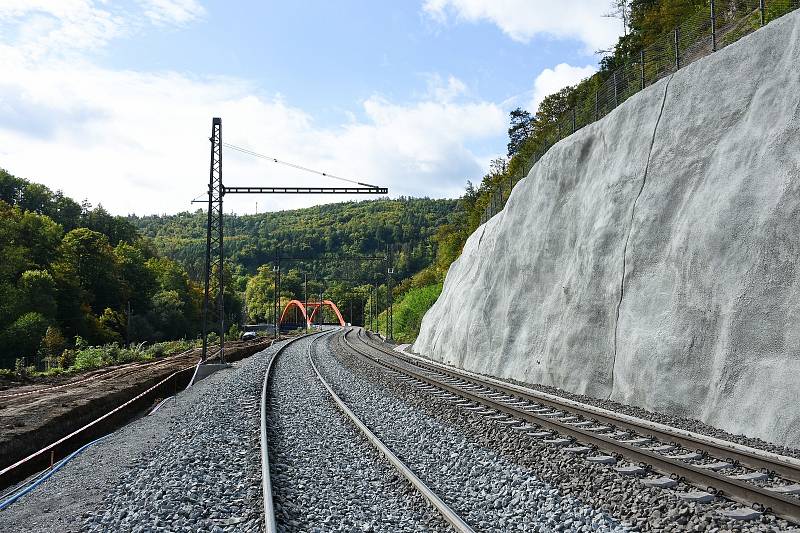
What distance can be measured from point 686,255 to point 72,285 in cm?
6325

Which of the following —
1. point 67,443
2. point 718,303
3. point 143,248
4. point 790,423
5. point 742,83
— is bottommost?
point 67,443

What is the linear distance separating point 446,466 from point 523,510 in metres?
2.10

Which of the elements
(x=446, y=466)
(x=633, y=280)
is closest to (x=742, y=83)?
(x=633, y=280)

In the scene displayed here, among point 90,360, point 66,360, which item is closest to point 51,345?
point 66,360

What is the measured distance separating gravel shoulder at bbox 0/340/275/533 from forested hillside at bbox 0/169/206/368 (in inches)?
1219

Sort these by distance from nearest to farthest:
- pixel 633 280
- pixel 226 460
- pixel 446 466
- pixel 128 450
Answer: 1. pixel 446 466
2. pixel 226 460
3. pixel 128 450
4. pixel 633 280

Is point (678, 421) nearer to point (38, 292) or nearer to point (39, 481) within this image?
point (39, 481)

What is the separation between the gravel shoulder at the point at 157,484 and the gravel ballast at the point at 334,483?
1.21ft

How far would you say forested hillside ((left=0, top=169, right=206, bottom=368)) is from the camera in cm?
4822

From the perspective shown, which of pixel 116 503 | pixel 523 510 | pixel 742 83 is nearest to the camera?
pixel 523 510

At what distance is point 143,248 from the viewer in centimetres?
10631

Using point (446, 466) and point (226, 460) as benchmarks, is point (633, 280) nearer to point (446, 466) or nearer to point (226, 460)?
point (446, 466)

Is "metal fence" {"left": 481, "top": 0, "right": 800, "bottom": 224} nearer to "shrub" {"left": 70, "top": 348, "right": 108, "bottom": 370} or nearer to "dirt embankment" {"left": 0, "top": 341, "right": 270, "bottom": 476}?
"dirt embankment" {"left": 0, "top": 341, "right": 270, "bottom": 476}

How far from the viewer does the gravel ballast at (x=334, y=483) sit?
6250mm
